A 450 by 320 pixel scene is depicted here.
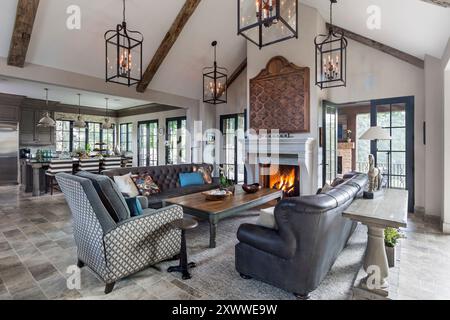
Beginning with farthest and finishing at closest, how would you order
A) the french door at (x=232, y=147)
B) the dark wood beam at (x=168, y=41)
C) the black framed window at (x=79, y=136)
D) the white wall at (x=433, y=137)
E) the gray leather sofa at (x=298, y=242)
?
the black framed window at (x=79, y=136), the french door at (x=232, y=147), the dark wood beam at (x=168, y=41), the white wall at (x=433, y=137), the gray leather sofa at (x=298, y=242)

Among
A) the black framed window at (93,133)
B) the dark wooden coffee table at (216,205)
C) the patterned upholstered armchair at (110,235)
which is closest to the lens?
the patterned upholstered armchair at (110,235)

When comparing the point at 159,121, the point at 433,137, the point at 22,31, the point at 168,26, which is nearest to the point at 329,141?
the point at 433,137

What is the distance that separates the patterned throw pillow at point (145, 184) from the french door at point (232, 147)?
3.53m

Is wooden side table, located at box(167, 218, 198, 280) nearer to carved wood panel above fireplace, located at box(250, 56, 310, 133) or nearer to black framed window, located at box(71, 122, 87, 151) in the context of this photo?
carved wood panel above fireplace, located at box(250, 56, 310, 133)

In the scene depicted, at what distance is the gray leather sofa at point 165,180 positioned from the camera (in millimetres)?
4086

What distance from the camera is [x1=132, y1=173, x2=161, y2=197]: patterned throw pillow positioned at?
4180 mm

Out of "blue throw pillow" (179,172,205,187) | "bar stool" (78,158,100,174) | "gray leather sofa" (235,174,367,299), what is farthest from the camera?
"bar stool" (78,158,100,174)

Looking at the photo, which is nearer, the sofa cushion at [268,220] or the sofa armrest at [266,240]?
the sofa armrest at [266,240]

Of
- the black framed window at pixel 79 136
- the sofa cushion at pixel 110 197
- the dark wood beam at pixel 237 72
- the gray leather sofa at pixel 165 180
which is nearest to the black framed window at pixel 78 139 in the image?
the black framed window at pixel 79 136

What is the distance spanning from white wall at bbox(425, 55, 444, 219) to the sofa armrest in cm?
404

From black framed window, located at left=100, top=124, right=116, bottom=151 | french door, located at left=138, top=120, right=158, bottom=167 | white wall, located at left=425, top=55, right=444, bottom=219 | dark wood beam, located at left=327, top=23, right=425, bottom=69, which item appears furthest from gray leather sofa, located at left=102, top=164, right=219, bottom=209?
black framed window, located at left=100, top=124, right=116, bottom=151

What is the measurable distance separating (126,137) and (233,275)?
970 cm

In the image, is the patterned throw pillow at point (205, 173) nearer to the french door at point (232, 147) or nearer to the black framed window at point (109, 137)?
the french door at point (232, 147)

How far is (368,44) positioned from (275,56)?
193 centimetres
